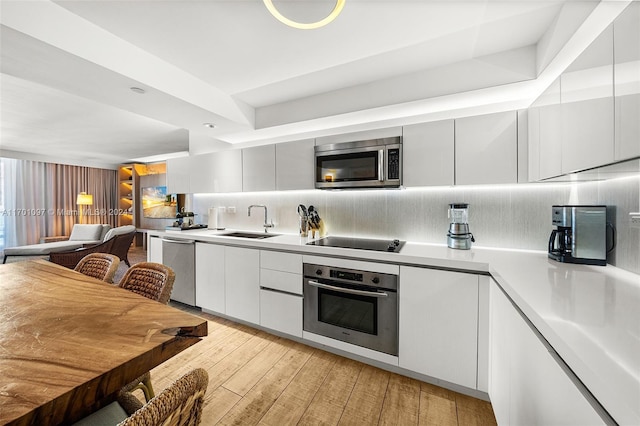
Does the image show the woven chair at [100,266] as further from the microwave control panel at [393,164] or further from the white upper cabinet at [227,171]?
the microwave control panel at [393,164]

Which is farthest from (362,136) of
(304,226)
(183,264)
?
(183,264)

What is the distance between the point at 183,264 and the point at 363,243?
214 cm

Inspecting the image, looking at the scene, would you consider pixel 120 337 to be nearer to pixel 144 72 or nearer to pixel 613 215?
pixel 144 72

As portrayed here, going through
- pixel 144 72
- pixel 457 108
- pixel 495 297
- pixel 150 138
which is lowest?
pixel 495 297

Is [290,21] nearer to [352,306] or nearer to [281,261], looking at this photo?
[281,261]

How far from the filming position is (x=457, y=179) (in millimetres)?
1996

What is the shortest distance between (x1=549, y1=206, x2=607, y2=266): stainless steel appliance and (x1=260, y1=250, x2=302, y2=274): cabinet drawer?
1833mm

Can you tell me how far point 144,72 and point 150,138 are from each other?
359 centimetres

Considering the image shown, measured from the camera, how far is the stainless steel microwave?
217cm

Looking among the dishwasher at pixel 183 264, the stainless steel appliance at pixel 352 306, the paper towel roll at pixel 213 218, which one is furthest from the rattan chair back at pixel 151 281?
the paper towel roll at pixel 213 218

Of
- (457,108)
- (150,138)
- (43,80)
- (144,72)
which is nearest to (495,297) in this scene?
(457,108)

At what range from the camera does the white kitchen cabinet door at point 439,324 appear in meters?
1.66

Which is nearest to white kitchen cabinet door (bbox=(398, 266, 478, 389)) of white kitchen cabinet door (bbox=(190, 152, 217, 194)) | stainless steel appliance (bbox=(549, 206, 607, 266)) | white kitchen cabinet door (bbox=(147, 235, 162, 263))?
stainless steel appliance (bbox=(549, 206, 607, 266))

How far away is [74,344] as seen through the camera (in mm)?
799
